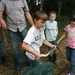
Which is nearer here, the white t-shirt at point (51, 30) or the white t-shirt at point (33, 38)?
the white t-shirt at point (33, 38)

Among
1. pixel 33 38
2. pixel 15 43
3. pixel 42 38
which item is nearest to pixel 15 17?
pixel 15 43

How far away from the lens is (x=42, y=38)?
3.47 m

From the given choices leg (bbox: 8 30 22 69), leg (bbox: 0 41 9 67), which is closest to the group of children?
leg (bbox: 8 30 22 69)

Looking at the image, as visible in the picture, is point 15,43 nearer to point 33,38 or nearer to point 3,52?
point 3,52

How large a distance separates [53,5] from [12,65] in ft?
51.5

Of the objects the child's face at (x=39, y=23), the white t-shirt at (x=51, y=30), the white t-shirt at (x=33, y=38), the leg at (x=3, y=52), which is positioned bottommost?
the leg at (x=3, y=52)

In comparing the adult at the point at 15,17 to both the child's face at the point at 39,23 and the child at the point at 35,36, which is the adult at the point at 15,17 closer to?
the child at the point at 35,36

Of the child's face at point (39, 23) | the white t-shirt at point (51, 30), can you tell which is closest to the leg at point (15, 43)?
the white t-shirt at point (51, 30)

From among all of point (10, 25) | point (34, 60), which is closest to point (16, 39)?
point (10, 25)

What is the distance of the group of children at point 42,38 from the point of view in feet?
10.3

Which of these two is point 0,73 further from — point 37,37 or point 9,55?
point 37,37

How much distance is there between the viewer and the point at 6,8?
13.8ft

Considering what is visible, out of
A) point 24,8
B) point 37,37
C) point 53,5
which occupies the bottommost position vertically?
point 53,5

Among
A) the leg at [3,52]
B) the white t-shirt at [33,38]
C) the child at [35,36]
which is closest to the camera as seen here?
the child at [35,36]
